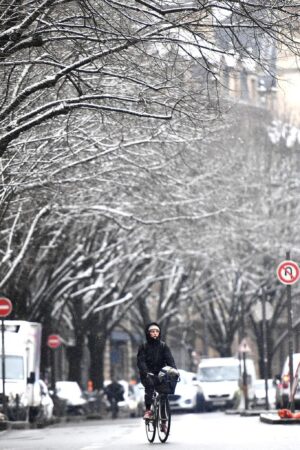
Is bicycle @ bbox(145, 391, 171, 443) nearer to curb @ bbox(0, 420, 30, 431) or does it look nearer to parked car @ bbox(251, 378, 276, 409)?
curb @ bbox(0, 420, 30, 431)

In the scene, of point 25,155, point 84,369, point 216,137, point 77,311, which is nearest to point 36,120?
point 25,155

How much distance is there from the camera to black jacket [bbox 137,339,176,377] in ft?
72.9

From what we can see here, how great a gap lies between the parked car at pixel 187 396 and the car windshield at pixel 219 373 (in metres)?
0.66

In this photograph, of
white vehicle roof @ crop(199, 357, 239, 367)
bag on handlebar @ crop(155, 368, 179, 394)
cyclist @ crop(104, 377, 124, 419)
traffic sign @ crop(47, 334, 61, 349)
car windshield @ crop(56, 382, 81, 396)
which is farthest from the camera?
white vehicle roof @ crop(199, 357, 239, 367)

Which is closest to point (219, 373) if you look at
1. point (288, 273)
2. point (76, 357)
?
point (76, 357)

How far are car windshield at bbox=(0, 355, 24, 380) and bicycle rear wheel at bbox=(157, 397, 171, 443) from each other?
19.8 meters

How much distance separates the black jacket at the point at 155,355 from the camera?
2222 cm

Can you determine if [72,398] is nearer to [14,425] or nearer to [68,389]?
[68,389]

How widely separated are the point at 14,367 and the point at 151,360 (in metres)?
20.1

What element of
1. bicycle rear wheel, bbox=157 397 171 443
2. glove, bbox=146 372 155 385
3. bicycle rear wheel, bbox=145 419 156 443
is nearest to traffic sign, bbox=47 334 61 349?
bicycle rear wheel, bbox=145 419 156 443

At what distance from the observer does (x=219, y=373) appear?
59.5 m

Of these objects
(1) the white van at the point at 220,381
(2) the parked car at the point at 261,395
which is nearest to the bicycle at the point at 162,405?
(1) the white van at the point at 220,381

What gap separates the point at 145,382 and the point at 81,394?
34.2 meters

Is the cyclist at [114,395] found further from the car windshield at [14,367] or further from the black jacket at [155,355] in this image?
the black jacket at [155,355]
